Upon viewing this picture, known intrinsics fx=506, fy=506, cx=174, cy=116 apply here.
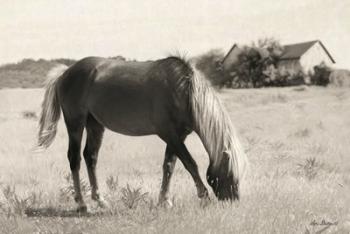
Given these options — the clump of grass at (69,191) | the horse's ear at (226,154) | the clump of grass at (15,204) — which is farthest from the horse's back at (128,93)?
the clump of grass at (15,204)

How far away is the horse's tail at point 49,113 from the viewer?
26.5ft

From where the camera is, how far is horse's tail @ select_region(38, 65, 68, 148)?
8.09 metres

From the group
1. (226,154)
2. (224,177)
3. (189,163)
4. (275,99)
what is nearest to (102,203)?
(189,163)

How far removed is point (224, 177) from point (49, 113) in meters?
3.53

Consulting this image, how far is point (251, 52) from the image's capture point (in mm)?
55156

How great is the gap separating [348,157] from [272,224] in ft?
21.8

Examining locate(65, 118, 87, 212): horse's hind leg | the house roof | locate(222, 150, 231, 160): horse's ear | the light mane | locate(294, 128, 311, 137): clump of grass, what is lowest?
the house roof

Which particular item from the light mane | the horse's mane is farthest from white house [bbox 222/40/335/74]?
the light mane

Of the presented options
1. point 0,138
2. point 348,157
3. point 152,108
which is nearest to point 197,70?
point 152,108

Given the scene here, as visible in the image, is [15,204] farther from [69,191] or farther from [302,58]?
[302,58]

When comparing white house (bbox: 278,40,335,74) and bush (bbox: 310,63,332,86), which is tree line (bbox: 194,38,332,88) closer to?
bush (bbox: 310,63,332,86)

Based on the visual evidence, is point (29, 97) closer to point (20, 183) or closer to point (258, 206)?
point (20, 183)

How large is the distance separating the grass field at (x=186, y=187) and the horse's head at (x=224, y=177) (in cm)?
15

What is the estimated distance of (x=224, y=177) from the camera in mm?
5891
